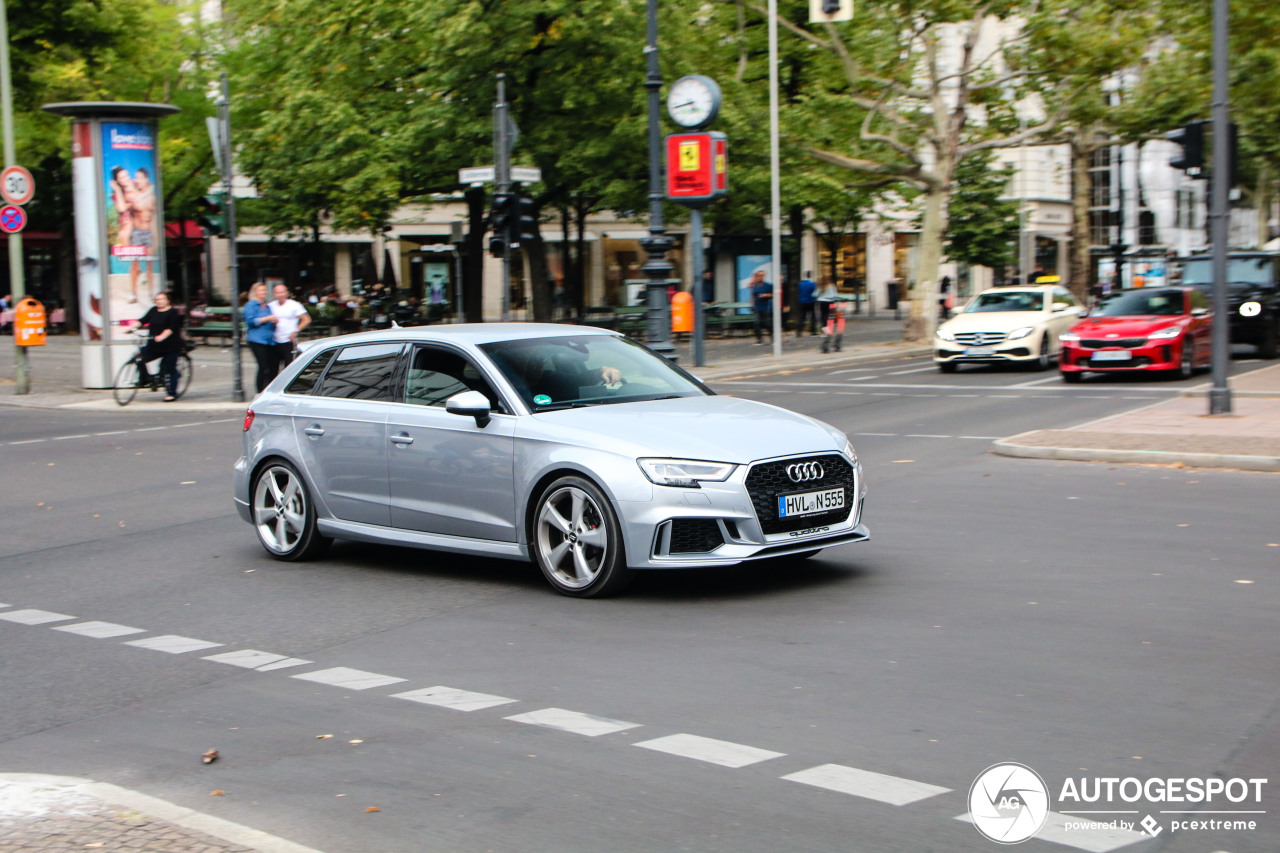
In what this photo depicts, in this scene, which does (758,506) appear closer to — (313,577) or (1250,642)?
(1250,642)

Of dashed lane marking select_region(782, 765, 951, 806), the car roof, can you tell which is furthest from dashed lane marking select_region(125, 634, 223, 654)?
dashed lane marking select_region(782, 765, 951, 806)

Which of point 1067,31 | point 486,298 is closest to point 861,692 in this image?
point 1067,31

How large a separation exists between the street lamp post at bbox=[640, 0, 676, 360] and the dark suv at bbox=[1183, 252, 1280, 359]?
9763mm

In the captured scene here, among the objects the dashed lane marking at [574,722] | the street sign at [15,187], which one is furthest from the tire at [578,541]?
the street sign at [15,187]

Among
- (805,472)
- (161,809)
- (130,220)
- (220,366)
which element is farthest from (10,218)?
(161,809)

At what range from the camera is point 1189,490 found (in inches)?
461

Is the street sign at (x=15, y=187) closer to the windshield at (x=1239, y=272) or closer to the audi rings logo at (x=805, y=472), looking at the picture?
the audi rings logo at (x=805, y=472)

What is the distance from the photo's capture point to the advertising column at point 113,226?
26.2m

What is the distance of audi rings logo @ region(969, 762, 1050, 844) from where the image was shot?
14.0 feet

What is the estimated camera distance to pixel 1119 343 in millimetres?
22656

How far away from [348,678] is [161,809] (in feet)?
6.50

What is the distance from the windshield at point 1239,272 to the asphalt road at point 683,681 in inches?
706

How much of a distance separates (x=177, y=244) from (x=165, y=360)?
40.3 meters

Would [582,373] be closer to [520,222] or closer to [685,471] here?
[685,471]
